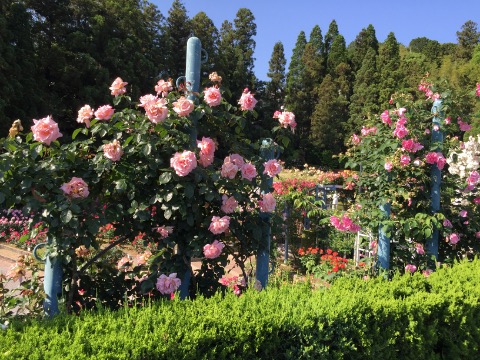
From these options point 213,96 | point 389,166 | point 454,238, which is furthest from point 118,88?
point 454,238

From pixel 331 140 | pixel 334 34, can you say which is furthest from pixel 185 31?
pixel 334 34

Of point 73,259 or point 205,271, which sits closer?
point 73,259

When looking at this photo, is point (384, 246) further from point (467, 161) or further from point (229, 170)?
point (467, 161)

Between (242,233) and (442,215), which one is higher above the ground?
(442,215)

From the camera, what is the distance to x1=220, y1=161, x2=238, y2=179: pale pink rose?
7.20ft

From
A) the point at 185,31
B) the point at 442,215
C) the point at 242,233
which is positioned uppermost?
the point at 185,31

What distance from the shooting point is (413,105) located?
359cm

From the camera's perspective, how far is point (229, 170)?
7.21 feet

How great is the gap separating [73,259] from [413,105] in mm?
2841

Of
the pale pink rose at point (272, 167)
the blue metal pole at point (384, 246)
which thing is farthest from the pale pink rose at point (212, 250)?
the blue metal pole at point (384, 246)

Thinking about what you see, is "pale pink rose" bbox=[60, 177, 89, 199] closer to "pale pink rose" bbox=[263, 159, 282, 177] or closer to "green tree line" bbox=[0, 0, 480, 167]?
"pale pink rose" bbox=[263, 159, 282, 177]

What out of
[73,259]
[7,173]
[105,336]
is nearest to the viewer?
[105,336]

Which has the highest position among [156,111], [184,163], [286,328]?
[156,111]

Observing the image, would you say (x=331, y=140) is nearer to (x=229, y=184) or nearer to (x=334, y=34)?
(x=334, y=34)
